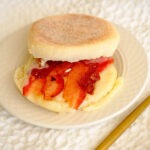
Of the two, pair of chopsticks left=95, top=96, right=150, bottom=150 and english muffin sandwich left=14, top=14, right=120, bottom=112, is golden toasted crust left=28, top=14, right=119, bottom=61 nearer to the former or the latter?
english muffin sandwich left=14, top=14, right=120, bottom=112

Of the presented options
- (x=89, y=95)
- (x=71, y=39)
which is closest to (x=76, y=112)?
(x=89, y=95)

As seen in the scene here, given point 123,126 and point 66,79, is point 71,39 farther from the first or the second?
point 123,126

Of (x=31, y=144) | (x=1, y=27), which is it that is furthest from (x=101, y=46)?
(x=1, y=27)

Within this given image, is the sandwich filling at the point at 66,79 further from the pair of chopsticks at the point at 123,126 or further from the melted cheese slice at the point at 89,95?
the pair of chopsticks at the point at 123,126

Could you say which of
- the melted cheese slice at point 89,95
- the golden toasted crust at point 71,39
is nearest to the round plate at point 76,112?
the melted cheese slice at point 89,95

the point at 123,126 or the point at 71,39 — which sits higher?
the point at 71,39

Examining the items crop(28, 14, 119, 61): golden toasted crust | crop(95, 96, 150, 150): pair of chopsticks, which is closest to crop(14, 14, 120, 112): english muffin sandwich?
crop(28, 14, 119, 61): golden toasted crust
